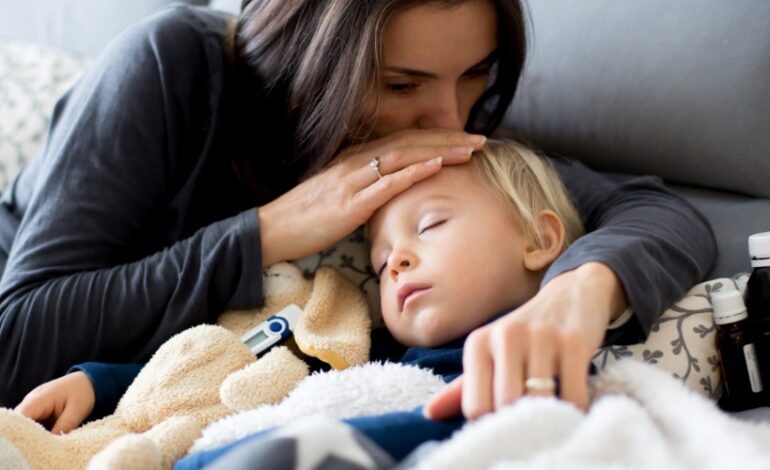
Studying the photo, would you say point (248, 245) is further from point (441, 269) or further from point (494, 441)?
point (494, 441)

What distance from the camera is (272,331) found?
1.19m

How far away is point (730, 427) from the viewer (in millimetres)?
778

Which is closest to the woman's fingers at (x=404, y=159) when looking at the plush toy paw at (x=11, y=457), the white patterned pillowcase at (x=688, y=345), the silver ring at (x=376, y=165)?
the silver ring at (x=376, y=165)

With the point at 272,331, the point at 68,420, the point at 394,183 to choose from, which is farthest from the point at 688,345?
the point at 68,420

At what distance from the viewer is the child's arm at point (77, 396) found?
3.52ft

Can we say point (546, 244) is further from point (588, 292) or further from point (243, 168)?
point (243, 168)

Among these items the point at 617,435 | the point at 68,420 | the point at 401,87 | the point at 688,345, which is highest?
the point at 401,87

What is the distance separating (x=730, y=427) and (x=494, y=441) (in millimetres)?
219

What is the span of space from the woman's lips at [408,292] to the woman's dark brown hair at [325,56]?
250mm

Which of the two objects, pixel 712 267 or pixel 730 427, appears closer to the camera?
pixel 730 427

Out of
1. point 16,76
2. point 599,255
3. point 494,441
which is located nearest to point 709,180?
point 599,255

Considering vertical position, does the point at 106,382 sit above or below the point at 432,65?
below

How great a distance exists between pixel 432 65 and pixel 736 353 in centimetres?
54

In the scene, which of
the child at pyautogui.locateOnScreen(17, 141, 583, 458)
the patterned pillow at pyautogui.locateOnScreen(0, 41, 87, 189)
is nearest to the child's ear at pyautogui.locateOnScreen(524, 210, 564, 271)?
the child at pyautogui.locateOnScreen(17, 141, 583, 458)
